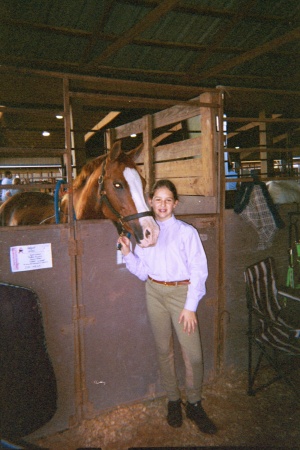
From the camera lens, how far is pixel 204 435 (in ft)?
8.22

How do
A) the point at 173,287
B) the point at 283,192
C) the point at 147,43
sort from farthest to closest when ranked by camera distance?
the point at 147,43 → the point at 283,192 → the point at 173,287

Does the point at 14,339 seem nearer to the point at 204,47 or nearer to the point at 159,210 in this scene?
the point at 159,210

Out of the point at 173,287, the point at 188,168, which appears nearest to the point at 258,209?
the point at 188,168

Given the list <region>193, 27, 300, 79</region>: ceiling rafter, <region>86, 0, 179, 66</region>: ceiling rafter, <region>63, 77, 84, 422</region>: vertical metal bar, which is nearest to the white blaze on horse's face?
<region>63, 77, 84, 422</region>: vertical metal bar

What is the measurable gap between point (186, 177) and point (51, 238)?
188cm

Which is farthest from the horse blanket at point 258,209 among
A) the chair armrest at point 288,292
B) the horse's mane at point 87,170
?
Answer: the horse's mane at point 87,170

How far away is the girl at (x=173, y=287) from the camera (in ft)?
7.82

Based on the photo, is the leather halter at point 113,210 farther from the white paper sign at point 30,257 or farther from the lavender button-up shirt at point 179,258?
the white paper sign at point 30,257

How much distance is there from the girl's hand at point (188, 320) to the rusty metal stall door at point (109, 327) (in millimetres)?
562

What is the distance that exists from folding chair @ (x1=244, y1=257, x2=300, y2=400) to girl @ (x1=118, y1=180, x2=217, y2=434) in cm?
72

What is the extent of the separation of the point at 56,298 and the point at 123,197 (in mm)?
980

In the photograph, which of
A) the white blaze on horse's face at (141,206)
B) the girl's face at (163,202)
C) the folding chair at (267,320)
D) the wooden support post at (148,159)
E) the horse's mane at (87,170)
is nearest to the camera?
the white blaze on horse's face at (141,206)

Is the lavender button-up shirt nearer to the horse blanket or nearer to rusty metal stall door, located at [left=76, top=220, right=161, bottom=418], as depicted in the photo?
rusty metal stall door, located at [left=76, top=220, right=161, bottom=418]

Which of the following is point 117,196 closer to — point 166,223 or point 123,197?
point 123,197
